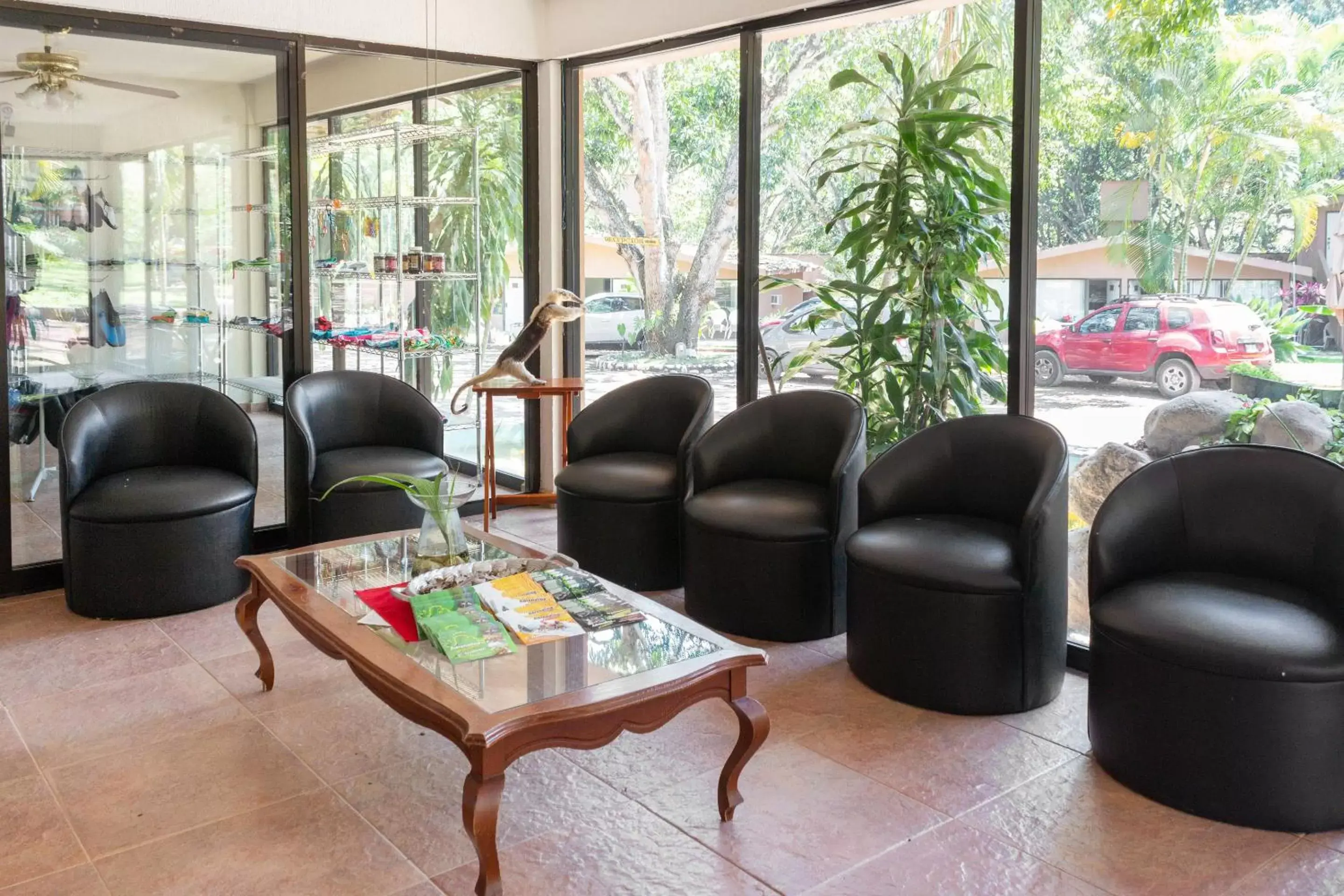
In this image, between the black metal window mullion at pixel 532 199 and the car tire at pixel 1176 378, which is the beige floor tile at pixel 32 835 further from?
the black metal window mullion at pixel 532 199

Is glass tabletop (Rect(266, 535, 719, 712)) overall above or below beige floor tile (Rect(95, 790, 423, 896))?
above

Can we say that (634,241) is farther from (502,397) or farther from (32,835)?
(32,835)

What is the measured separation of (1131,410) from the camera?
159 inches

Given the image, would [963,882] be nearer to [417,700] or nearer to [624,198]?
[417,700]

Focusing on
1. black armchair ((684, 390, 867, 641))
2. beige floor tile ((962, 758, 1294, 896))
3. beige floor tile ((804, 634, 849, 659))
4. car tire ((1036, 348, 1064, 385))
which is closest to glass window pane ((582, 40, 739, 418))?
black armchair ((684, 390, 867, 641))

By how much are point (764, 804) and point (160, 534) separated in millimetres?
2758

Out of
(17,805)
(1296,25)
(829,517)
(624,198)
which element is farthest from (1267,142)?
(17,805)

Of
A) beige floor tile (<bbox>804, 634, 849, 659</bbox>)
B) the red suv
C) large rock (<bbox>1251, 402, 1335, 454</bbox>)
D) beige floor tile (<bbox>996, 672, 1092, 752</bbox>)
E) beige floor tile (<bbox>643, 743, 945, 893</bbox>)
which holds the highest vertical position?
the red suv

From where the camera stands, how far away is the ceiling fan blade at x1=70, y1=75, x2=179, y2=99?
4965 millimetres

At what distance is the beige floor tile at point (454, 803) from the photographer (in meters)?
2.83

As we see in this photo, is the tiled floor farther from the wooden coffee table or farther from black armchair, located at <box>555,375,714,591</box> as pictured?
black armchair, located at <box>555,375,714,591</box>

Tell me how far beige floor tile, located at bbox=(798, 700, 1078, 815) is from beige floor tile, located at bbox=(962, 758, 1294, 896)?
0.08 meters

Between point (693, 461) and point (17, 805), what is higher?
point (693, 461)

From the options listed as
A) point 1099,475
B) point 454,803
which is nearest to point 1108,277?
point 1099,475
